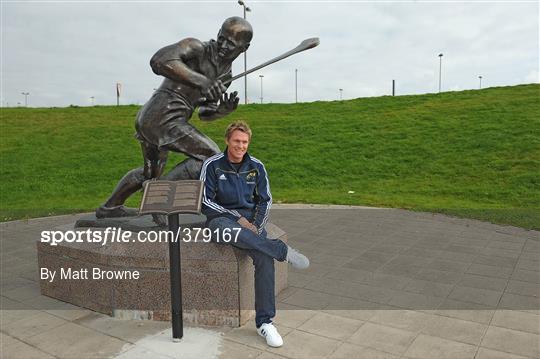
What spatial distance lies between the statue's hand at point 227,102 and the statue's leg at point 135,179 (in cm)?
73

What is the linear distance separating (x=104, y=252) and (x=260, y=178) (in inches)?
58.9

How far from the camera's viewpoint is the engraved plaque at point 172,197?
9.56 feet

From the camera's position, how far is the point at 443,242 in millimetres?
6125

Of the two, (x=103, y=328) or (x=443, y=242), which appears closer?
(x=103, y=328)

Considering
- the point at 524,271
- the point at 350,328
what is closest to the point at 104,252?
the point at 350,328

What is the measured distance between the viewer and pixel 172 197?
299cm

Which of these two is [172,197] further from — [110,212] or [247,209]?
[110,212]

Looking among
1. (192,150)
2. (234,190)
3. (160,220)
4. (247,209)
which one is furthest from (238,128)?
(160,220)

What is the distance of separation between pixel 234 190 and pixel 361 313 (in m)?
1.52

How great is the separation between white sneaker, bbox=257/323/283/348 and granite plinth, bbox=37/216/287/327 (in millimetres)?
328

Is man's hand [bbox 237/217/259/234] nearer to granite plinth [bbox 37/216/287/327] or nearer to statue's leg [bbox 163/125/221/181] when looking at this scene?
granite plinth [bbox 37/216/287/327]

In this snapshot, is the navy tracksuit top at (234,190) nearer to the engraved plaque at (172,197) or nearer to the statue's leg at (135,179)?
the engraved plaque at (172,197)

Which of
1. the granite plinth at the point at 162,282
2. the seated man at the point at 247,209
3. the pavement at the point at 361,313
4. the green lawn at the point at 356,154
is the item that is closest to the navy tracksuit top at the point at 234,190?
the seated man at the point at 247,209

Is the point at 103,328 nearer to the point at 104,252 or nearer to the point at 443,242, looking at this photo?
the point at 104,252
